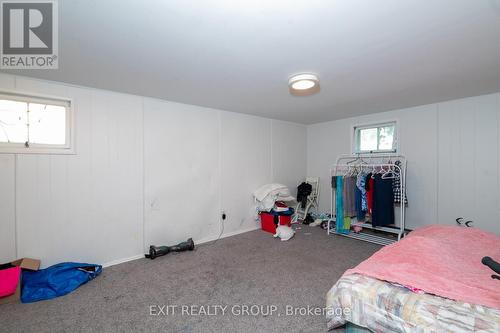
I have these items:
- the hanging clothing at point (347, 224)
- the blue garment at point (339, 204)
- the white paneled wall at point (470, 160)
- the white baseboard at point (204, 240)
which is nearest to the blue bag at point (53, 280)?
the white baseboard at point (204, 240)

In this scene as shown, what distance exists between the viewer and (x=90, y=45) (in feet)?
5.63

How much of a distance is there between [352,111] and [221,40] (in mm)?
3085

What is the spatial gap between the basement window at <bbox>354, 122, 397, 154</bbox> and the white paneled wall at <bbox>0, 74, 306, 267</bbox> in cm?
211

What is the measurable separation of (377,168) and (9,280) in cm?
489

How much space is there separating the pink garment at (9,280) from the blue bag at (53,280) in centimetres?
11

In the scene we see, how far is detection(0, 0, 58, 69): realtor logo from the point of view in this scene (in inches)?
54.2

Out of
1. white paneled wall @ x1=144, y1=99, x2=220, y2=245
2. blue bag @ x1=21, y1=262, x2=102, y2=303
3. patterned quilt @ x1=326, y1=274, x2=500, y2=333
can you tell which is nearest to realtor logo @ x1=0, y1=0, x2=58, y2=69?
white paneled wall @ x1=144, y1=99, x2=220, y2=245

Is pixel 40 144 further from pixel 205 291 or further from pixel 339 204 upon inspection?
pixel 339 204

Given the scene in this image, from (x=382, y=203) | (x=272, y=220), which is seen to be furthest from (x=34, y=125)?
(x=382, y=203)

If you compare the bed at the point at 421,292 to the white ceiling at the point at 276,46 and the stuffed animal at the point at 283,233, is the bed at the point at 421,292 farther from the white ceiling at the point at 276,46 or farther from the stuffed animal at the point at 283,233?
the stuffed animal at the point at 283,233

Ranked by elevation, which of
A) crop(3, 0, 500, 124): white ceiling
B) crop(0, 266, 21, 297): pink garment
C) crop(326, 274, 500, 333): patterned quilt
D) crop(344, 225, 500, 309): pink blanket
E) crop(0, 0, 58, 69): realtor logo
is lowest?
crop(0, 266, 21, 297): pink garment

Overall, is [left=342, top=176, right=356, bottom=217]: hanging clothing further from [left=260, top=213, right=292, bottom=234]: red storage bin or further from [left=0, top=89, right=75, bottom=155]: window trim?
[left=0, top=89, right=75, bottom=155]: window trim

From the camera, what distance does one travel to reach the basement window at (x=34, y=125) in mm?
2291

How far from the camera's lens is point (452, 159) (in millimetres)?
3348
